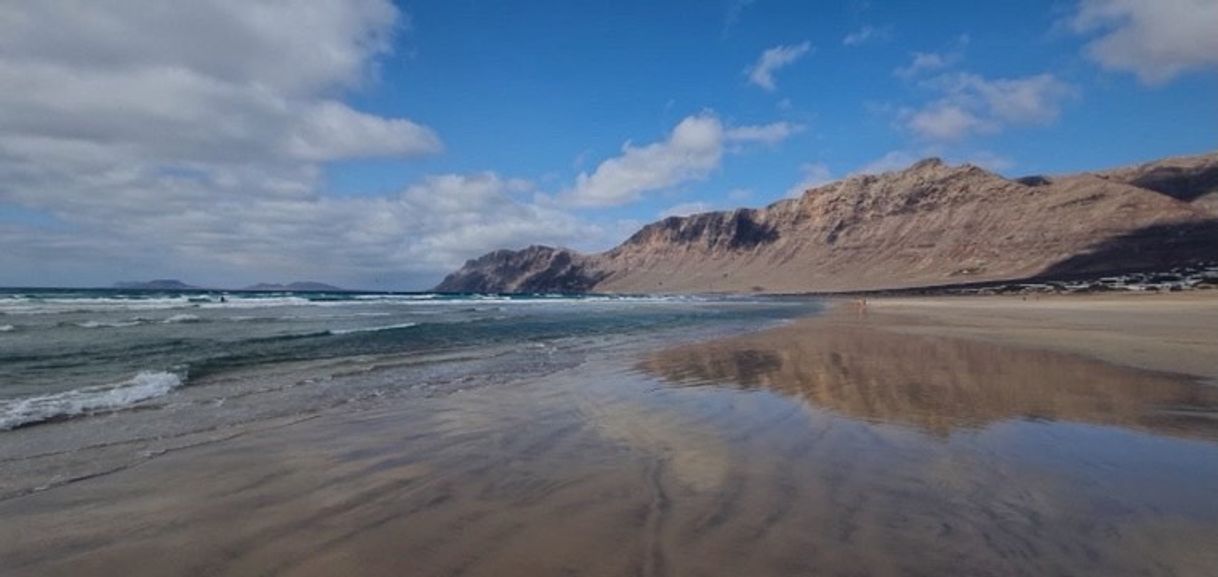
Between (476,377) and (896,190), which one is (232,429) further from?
(896,190)

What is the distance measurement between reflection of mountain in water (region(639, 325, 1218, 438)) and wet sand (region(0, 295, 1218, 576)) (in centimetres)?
8

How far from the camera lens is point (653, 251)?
17512 cm

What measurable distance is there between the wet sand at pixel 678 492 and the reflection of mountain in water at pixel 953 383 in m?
0.08

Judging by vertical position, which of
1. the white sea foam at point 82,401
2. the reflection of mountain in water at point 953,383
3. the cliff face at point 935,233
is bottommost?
the reflection of mountain in water at point 953,383

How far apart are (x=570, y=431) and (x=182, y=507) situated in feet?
11.7

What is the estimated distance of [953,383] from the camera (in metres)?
9.48

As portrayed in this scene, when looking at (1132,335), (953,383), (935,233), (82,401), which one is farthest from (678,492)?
(935,233)

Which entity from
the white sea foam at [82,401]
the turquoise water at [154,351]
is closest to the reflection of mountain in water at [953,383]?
the turquoise water at [154,351]

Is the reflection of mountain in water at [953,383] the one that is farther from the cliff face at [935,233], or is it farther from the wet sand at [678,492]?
the cliff face at [935,233]

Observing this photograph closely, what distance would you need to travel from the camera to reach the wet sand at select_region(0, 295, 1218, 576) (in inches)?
130

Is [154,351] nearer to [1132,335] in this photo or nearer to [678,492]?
[678,492]

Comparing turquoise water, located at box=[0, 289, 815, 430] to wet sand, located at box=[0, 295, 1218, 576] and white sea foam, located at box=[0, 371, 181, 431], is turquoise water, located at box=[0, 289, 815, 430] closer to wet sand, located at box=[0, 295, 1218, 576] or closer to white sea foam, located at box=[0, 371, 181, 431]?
white sea foam, located at box=[0, 371, 181, 431]

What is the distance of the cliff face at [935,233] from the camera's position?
77.6 meters

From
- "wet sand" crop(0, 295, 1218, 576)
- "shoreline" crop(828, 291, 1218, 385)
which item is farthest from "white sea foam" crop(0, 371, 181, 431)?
"shoreline" crop(828, 291, 1218, 385)
